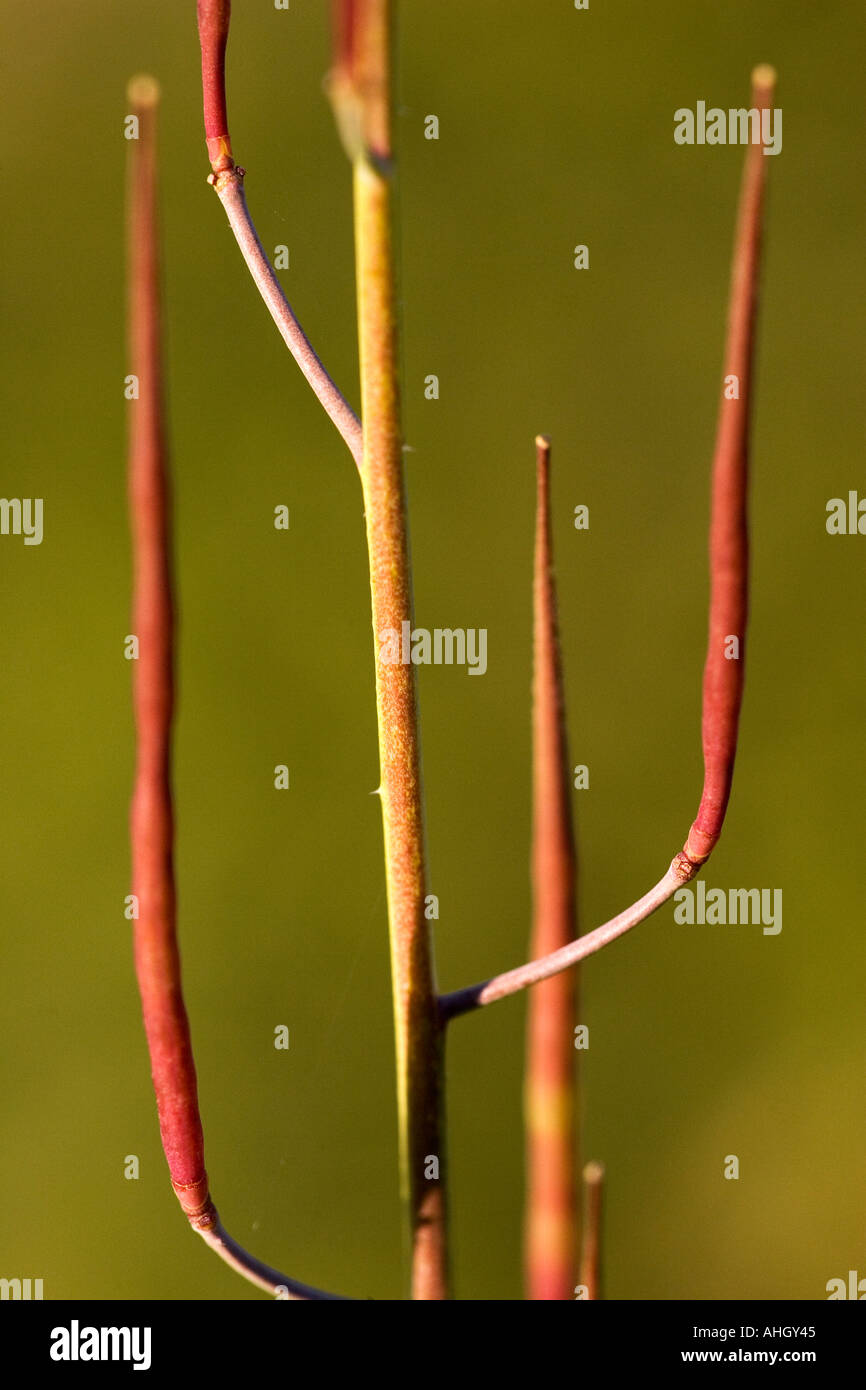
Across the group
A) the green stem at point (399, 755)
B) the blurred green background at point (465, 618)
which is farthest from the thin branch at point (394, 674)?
the blurred green background at point (465, 618)

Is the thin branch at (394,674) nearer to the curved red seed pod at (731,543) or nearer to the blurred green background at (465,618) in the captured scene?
the curved red seed pod at (731,543)

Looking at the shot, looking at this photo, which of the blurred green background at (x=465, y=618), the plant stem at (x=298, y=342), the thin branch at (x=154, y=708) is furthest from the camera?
the blurred green background at (x=465, y=618)

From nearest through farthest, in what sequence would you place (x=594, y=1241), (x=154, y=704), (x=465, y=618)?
1. (x=154, y=704)
2. (x=594, y=1241)
3. (x=465, y=618)

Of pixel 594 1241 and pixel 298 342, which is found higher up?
pixel 298 342

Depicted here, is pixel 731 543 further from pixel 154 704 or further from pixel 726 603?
pixel 154 704

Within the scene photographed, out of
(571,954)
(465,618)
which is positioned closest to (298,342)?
(571,954)

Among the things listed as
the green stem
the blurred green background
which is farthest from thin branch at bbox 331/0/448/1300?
the blurred green background
